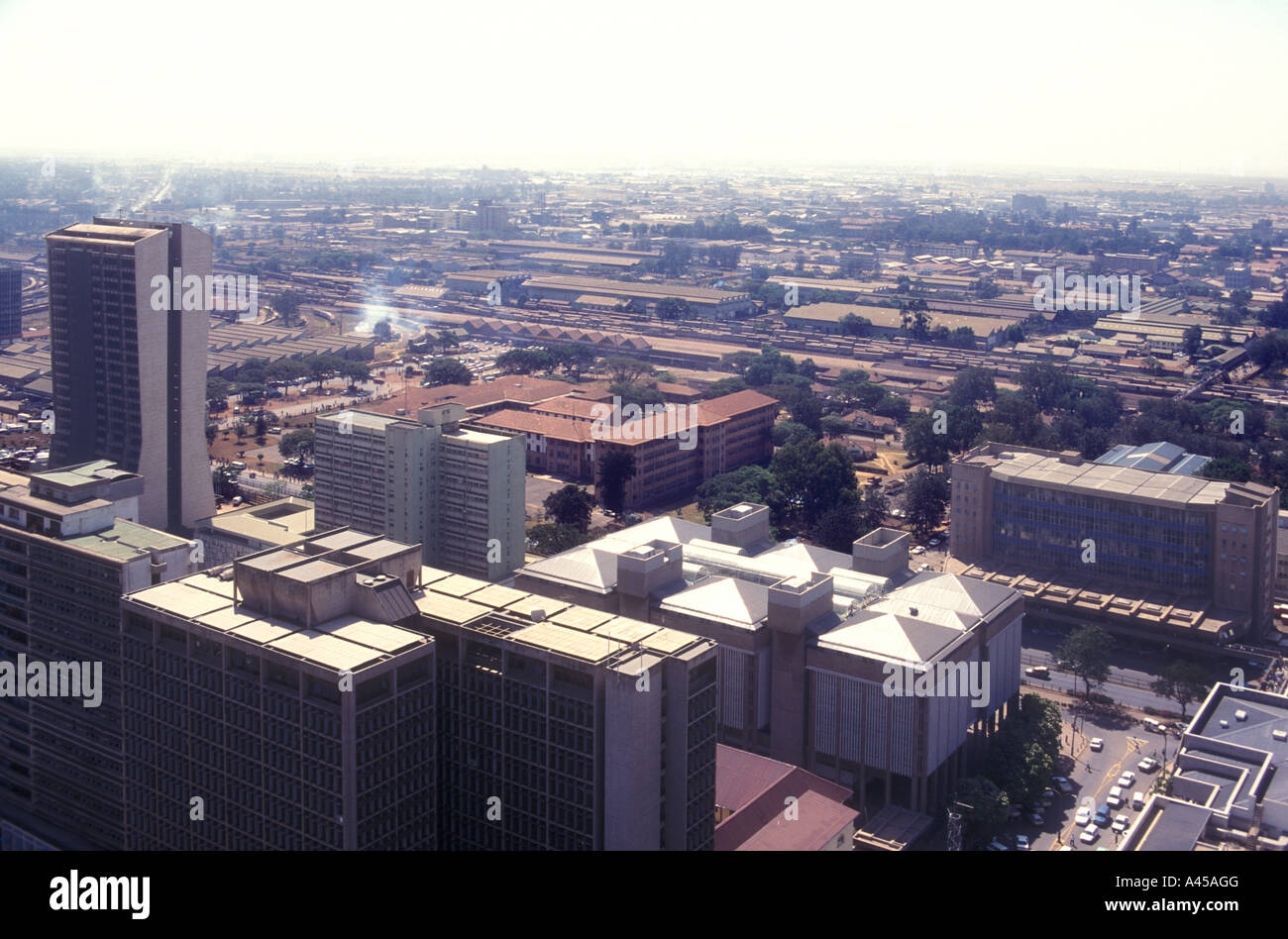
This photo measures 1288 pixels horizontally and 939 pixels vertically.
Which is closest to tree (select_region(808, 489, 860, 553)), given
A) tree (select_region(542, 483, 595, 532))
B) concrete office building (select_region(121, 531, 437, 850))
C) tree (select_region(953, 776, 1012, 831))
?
tree (select_region(542, 483, 595, 532))

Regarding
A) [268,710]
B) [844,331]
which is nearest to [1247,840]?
[268,710]

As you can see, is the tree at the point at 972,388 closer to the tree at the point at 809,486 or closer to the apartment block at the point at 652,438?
the apartment block at the point at 652,438

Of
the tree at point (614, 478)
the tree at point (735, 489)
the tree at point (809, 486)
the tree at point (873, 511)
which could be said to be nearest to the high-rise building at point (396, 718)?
the tree at point (873, 511)

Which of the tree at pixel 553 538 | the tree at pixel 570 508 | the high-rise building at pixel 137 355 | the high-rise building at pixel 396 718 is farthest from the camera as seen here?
the tree at pixel 570 508

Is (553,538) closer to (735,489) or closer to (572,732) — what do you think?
(735,489)
